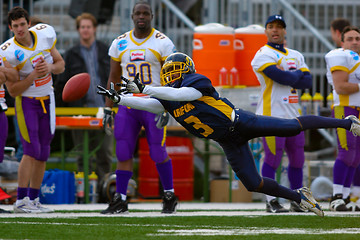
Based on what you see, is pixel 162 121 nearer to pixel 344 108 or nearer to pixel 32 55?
pixel 32 55

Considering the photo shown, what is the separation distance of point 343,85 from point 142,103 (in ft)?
8.77

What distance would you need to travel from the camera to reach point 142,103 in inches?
255

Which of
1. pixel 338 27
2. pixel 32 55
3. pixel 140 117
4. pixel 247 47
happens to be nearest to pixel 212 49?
pixel 247 47

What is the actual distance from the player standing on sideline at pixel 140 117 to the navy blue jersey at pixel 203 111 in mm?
1392

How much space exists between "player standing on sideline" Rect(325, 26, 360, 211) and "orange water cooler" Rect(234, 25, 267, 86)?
2401 millimetres

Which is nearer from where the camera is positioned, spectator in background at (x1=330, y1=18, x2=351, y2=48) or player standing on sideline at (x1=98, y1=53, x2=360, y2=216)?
player standing on sideline at (x1=98, y1=53, x2=360, y2=216)

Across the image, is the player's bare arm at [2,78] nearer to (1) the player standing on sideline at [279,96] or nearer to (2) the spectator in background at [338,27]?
(1) the player standing on sideline at [279,96]

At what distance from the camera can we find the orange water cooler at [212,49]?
10852 mm

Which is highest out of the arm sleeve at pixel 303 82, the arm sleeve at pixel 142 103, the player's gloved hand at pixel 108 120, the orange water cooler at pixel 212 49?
the orange water cooler at pixel 212 49

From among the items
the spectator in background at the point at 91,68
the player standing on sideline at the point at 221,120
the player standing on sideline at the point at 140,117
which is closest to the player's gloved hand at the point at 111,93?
the player standing on sideline at the point at 221,120

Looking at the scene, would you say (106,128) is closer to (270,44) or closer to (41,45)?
(41,45)

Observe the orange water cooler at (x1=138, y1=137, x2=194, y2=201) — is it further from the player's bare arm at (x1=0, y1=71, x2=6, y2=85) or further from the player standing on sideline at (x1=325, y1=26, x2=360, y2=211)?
the player's bare arm at (x1=0, y1=71, x2=6, y2=85)

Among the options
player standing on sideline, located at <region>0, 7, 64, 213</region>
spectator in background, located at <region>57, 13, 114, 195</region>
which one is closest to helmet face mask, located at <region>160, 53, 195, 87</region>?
player standing on sideline, located at <region>0, 7, 64, 213</region>

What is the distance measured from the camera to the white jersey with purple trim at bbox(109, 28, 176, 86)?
8.04 m
